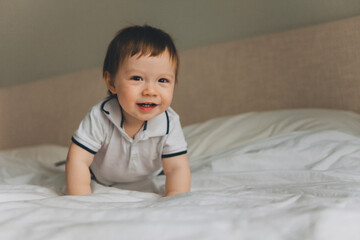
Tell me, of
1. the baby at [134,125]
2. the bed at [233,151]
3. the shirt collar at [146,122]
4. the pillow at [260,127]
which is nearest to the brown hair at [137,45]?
the baby at [134,125]

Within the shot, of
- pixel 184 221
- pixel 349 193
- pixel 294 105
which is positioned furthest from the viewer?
pixel 294 105

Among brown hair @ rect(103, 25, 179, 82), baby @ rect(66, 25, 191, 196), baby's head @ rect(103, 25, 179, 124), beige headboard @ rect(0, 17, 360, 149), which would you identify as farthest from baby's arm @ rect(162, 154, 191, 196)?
beige headboard @ rect(0, 17, 360, 149)

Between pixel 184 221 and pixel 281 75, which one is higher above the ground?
pixel 281 75

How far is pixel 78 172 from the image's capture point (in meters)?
0.92

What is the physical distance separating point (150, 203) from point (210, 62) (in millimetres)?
1315

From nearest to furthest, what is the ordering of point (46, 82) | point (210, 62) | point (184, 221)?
point (184, 221) → point (210, 62) → point (46, 82)

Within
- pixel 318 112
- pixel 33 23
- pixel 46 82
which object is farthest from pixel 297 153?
pixel 33 23

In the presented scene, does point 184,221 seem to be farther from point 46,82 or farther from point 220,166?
point 46,82

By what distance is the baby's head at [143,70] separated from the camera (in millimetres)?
875

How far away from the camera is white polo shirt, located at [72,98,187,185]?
0.98 meters

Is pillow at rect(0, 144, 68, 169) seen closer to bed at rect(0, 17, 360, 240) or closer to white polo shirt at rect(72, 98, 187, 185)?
bed at rect(0, 17, 360, 240)

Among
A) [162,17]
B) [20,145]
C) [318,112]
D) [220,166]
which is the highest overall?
[162,17]

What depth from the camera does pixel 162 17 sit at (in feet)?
6.97

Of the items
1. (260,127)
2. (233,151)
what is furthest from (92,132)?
(260,127)
